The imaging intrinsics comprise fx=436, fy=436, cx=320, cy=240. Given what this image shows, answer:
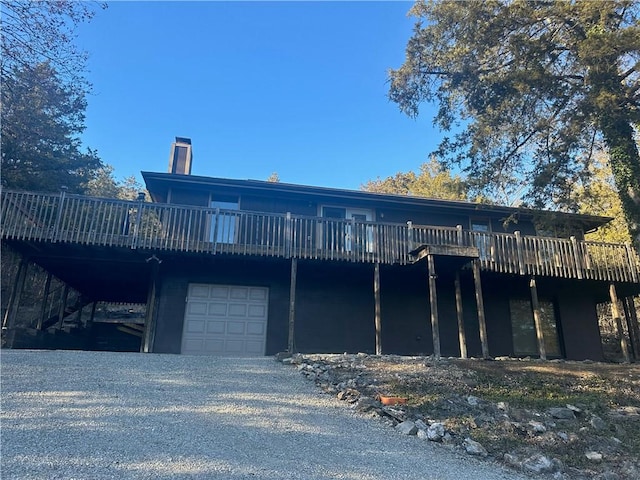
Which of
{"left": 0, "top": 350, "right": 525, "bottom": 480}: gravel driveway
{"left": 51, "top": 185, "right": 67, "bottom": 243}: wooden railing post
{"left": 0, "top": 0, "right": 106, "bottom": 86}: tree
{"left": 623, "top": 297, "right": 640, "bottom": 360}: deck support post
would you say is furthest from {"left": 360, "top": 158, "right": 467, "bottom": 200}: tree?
{"left": 0, "top": 350, "right": 525, "bottom": 480}: gravel driveway

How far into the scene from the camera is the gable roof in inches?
555

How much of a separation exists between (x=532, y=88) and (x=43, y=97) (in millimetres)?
16526

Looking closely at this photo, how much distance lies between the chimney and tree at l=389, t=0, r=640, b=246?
8165 millimetres

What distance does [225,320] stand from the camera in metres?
13.4

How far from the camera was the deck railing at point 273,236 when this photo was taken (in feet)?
36.8

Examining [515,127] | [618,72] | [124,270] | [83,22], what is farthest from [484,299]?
[83,22]

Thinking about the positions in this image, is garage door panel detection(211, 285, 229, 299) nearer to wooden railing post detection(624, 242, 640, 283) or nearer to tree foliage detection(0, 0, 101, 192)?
tree foliage detection(0, 0, 101, 192)

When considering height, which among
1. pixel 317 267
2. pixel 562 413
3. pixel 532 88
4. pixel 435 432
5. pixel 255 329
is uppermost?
pixel 532 88

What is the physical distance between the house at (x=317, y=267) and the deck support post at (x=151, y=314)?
46 millimetres

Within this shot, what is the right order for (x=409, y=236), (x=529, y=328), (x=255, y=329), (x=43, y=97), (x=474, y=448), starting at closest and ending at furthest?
(x=474, y=448) < (x=409, y=236) < (x=255, y=329) < (x=529, y=328) < (x=43, y=97)

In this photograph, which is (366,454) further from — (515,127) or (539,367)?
(515,127)

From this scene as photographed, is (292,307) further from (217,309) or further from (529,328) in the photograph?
(529,328)

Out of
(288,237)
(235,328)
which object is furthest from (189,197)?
(235,328)

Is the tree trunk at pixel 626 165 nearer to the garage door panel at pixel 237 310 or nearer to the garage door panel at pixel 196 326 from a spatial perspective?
the garage door panel at pixel 237 310
